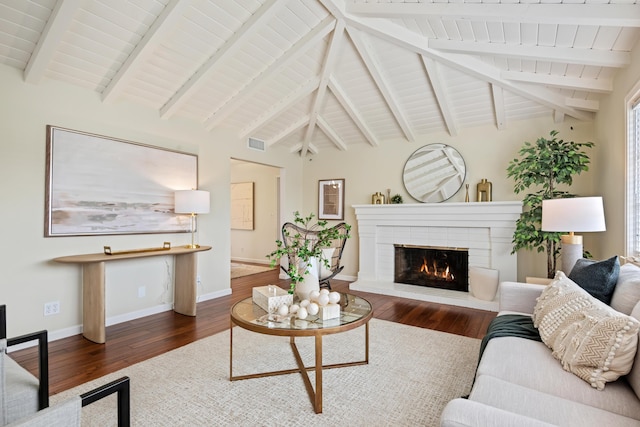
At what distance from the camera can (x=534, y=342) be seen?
1793 mm

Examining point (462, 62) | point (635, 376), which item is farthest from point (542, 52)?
point (635, 376)

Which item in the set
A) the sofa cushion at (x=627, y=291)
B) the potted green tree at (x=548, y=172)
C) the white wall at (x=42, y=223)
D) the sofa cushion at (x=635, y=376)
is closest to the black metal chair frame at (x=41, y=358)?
the white wall at (x=42, y=223)

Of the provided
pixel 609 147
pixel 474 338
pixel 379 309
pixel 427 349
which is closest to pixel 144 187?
pixel 379 309

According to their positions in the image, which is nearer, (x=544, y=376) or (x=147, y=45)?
(x=544, y=376)

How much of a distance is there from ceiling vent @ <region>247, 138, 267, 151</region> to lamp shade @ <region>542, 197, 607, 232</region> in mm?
3958

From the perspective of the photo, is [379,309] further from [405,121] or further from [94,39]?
[94,39]

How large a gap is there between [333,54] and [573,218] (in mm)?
2748

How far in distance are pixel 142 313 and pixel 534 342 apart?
12.3 feet

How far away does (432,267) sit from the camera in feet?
16.2

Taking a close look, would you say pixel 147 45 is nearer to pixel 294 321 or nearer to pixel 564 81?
pixel 294 321

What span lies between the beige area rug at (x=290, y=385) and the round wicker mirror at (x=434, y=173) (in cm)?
240

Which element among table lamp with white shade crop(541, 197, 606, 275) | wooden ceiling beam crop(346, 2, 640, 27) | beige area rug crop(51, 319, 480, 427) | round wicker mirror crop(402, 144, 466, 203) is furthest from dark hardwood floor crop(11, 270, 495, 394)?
wooden ceiling beam crop(346, 2, 640, 27)

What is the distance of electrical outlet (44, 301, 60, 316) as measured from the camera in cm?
298

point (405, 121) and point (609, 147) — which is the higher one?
point (405, 121)
